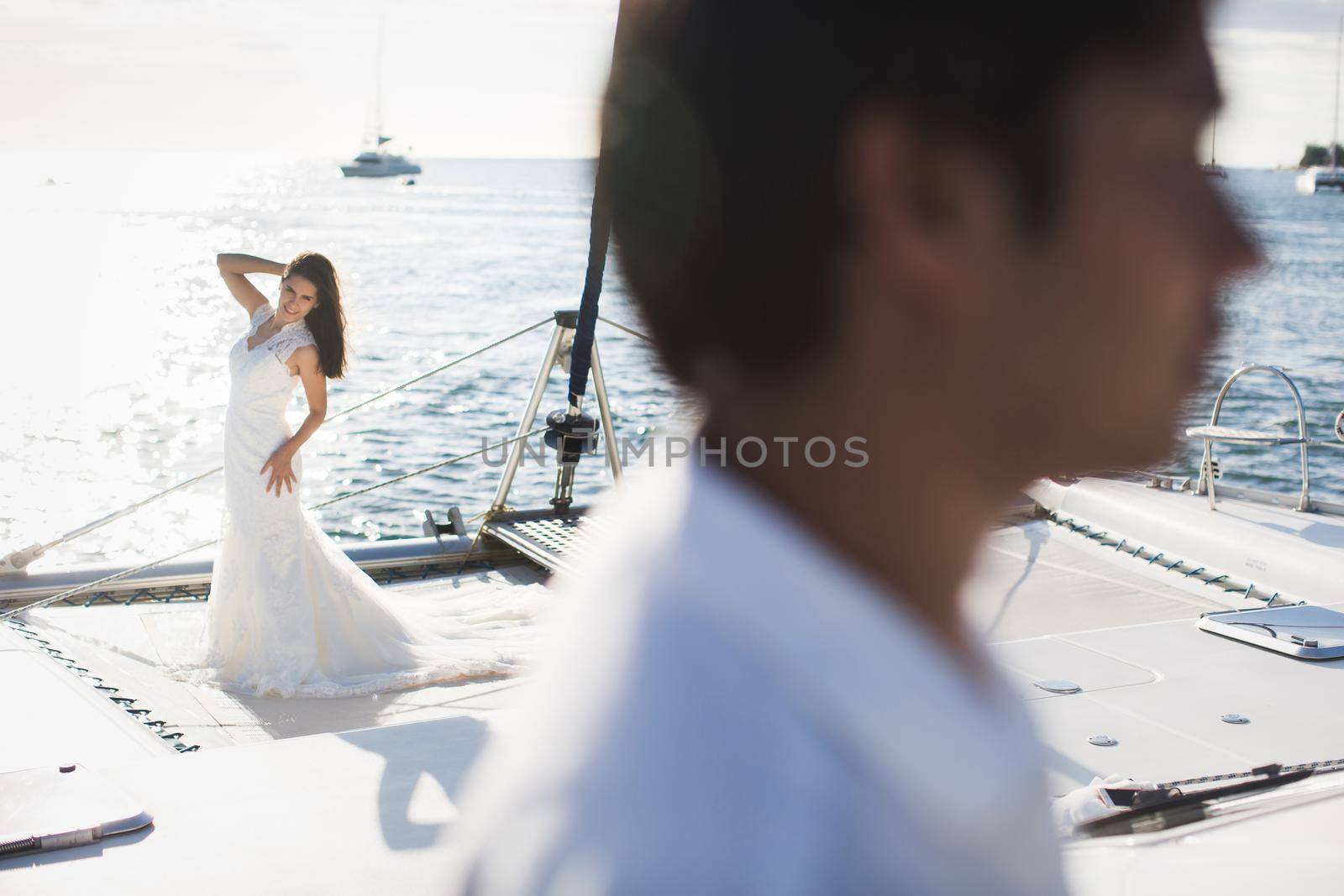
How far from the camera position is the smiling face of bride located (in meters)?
4.66

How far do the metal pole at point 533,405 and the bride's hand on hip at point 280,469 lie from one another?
0.88 meters

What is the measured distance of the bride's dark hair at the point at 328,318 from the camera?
4723mm

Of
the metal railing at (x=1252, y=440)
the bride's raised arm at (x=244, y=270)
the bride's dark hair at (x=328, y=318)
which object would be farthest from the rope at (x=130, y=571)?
the metal railing at (x=1252, y=440)

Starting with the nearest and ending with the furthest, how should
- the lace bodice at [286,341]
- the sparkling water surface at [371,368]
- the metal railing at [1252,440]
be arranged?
1. the metal railing at [1252,440]
2. the lace bodice at [286,341]
3. the sparkling water surface at [371,368]

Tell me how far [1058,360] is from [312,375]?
14.9ft

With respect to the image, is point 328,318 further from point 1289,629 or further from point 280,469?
point 1289,629

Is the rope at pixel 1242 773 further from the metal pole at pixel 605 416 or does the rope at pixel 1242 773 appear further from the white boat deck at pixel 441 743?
the metal pole at pixel 605 416

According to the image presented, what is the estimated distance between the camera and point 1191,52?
55 centimetres

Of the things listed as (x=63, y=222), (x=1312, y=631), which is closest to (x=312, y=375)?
(x=1312, y=631)

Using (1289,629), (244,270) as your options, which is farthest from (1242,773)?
(244,270)

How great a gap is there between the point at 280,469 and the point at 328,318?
60 centimetres

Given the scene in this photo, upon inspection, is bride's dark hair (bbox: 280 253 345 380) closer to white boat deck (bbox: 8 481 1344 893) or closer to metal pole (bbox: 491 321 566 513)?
metal pole (bbox: 491 321 566 513)

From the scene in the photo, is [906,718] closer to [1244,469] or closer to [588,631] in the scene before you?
[588,631]

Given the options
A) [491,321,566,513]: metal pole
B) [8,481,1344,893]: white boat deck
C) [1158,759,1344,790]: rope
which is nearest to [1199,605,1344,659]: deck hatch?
[8,481,1344,893]: white boat deck
